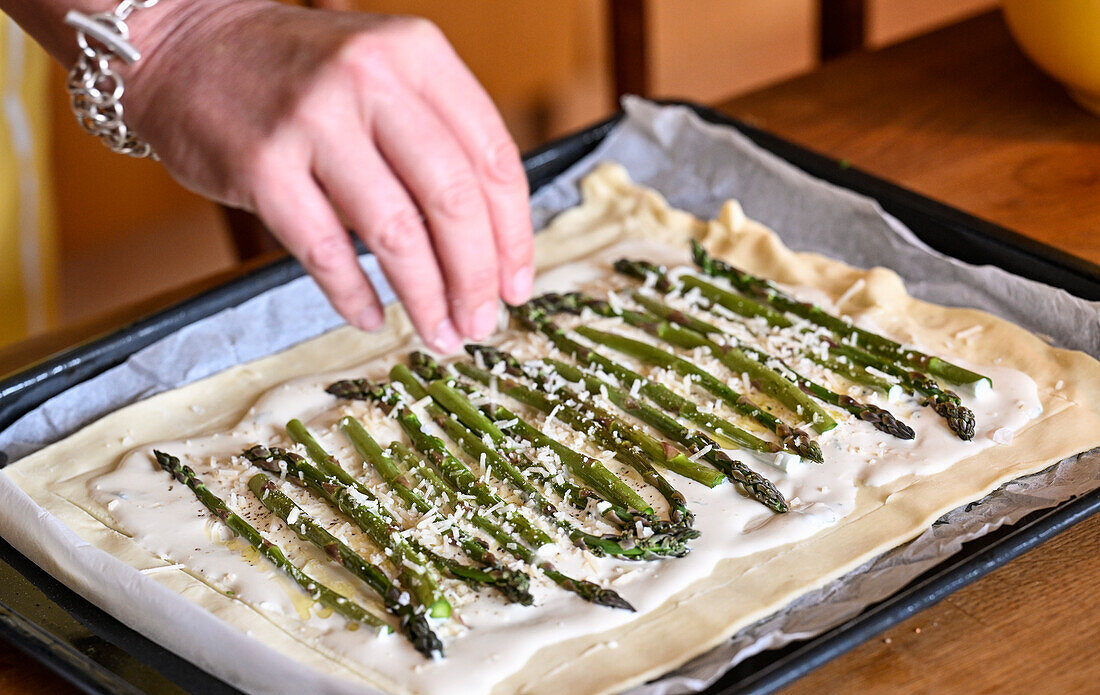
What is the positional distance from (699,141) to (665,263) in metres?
0.39

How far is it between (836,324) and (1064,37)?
83cm

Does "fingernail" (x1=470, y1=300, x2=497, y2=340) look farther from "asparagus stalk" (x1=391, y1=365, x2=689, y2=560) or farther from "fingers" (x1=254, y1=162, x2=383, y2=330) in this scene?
"asparagus stalk" (x1=391, y1=365, x2=689, y2=560)

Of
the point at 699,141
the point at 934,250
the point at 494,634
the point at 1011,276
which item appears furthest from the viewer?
the point at 699,141

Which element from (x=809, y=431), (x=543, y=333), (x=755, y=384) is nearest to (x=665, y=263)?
(x=543, y=333)

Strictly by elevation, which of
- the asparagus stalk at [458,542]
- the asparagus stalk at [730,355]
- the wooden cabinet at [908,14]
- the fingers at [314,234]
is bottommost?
the wooden cabinet at [908,14]

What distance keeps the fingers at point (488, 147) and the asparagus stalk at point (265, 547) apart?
0.44 metres

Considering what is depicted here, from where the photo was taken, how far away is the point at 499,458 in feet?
5.17

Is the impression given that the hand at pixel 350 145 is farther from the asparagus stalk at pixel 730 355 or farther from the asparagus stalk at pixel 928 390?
the asparagus stalk at pixel 928 390

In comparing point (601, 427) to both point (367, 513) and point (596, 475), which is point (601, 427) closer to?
point (596, 475)

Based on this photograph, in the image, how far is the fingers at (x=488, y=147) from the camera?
1.11 metres

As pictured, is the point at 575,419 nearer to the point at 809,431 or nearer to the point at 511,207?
the point at 809,431

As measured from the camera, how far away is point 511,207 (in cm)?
117

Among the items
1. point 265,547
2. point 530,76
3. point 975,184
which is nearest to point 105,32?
point 265,547

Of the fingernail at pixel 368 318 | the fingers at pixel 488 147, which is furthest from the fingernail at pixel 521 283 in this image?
the fingernail at pixel 368 318
